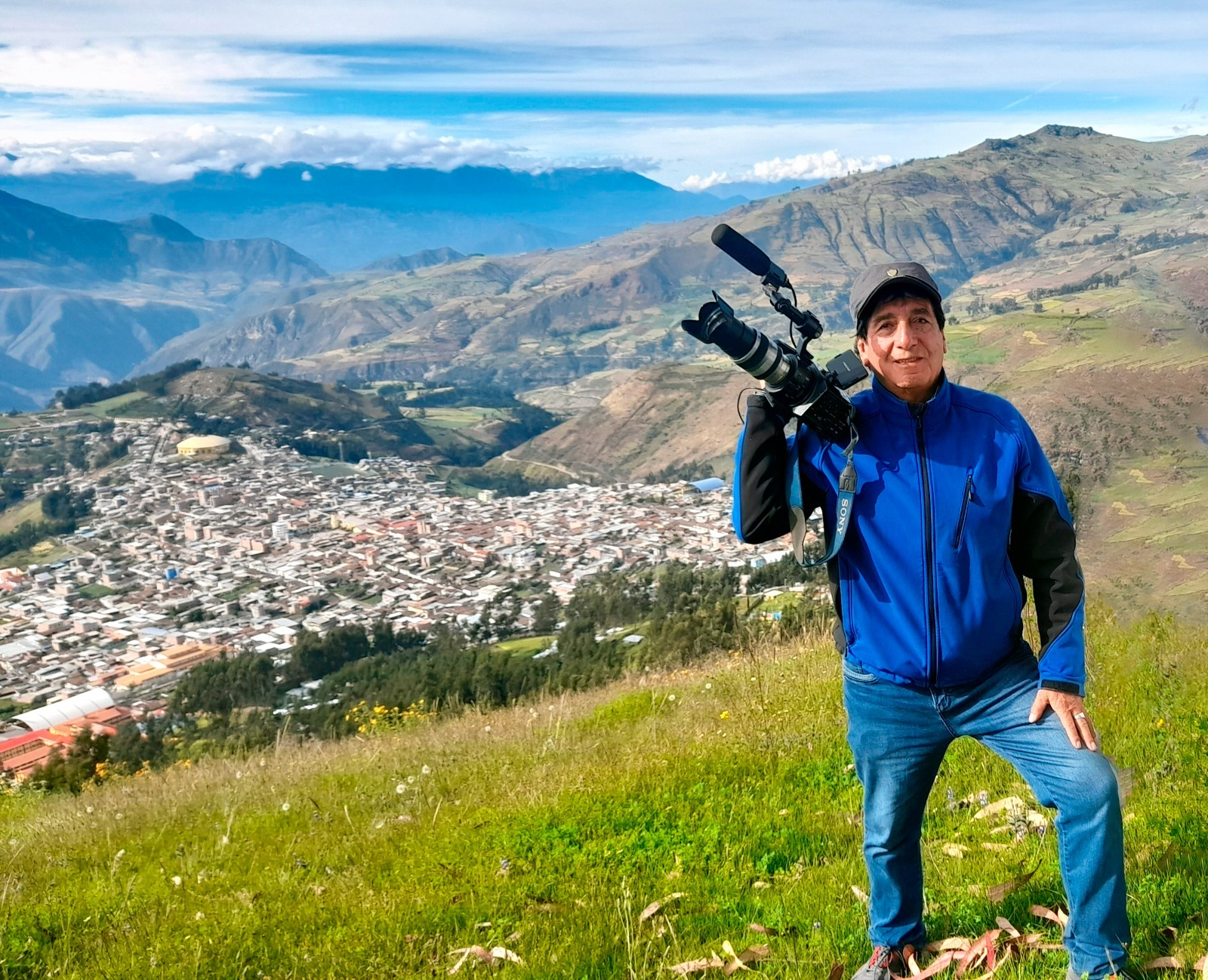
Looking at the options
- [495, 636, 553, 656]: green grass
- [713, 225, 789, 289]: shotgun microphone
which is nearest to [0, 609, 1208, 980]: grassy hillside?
[713, 225, 789, 289]: shotgun microphone

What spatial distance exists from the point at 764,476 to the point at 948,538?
0.62m

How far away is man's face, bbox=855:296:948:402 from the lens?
2.90 metres

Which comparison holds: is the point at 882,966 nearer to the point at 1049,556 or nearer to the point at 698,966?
the point at 698,966

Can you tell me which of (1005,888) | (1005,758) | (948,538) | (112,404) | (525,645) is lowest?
(525,645)

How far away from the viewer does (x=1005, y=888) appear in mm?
3576

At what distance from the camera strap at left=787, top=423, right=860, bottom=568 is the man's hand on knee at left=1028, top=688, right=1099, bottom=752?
777 mm

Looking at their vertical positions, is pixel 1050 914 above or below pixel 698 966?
above

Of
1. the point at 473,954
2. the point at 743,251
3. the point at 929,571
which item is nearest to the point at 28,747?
the point at 473,954

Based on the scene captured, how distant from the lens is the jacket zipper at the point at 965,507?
110 inches

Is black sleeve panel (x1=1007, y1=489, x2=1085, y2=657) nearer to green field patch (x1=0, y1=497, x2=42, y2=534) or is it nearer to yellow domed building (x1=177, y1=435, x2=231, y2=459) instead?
green field patch (x1=0, y1=497, x2=42, y2=534)

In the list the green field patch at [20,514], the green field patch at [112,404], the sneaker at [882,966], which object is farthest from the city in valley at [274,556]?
the green field patch at [112,404]

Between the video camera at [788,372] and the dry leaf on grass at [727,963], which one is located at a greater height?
the video camera at [788,372]

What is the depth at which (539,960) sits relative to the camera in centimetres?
346

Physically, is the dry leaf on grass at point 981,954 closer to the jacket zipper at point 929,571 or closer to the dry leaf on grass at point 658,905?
the jacket zipper at point 929,571
